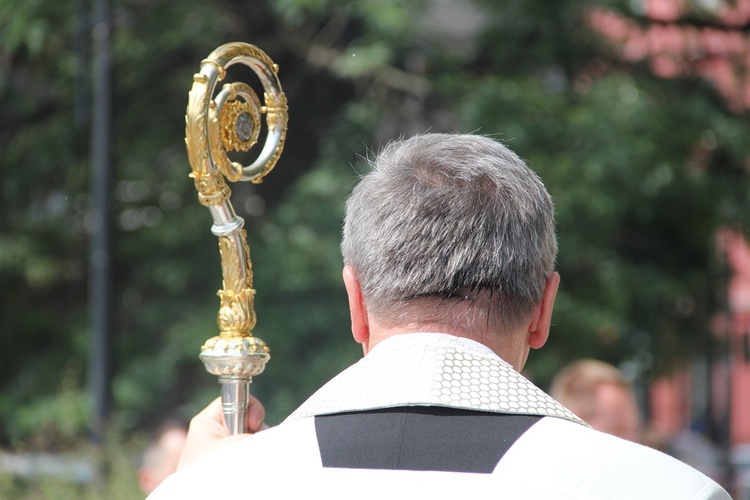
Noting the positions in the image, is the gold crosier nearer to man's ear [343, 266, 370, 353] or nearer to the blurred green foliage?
man's ear [343, 266, 370, 353]

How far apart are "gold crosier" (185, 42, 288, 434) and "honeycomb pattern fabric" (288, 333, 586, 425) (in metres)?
0.47

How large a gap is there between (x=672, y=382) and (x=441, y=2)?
319 cm

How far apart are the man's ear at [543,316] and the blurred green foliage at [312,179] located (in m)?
4.88

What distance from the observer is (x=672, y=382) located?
8.00 meters

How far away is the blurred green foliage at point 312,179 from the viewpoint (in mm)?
6738

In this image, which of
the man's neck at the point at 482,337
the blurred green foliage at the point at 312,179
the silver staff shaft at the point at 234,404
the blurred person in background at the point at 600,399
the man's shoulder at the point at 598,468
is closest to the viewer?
the man's shoulder at the point at 598,468

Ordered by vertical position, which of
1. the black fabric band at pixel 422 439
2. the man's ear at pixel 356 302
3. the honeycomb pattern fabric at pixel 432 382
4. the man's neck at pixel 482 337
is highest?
the man's ear at pixel 356 302

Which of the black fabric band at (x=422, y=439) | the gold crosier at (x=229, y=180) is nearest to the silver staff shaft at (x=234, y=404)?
the gold crosier at (x=229, y=180)

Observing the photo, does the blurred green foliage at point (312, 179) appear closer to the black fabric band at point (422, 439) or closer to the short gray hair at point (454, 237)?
the short gray hair at point (454, 237)

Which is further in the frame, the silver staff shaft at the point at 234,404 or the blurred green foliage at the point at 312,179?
the blurred green foliage at the point at 312,179

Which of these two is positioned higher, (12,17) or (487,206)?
(12,17)

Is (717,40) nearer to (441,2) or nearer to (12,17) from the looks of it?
(441,2)

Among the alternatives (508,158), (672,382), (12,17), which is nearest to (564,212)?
(672,382)

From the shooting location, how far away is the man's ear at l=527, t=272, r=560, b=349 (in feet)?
5.34
